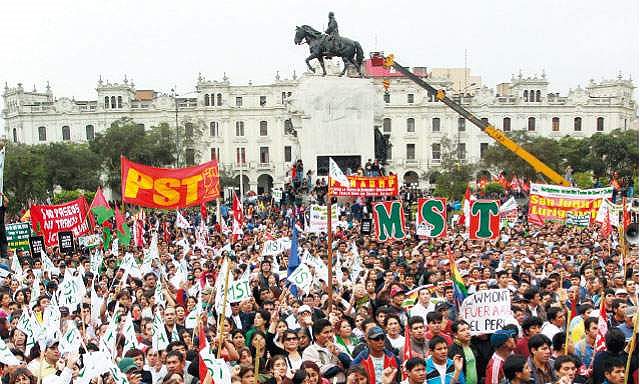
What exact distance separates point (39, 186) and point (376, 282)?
3329cm

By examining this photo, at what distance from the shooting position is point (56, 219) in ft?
51.0

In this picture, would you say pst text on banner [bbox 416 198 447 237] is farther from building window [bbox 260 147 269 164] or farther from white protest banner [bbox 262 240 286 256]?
building window [bbox 260 147 269 164]

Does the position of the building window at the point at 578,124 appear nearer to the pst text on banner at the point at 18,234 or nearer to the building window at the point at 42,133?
the building window at the point at 42,133

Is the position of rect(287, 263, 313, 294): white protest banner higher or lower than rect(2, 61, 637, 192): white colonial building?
lower

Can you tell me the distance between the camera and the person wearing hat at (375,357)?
6.18 meters

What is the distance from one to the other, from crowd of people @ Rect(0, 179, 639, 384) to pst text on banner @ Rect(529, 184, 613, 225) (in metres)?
2.52

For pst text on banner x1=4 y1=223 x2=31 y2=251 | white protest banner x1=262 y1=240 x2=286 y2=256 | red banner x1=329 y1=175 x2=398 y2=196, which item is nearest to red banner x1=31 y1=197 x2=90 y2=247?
pst text on banner x1=4 y1=223 x2=31 y2=251

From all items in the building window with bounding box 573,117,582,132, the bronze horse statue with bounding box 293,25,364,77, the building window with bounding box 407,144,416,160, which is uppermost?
the bronze horse statue with bounding box 293,25,364,77

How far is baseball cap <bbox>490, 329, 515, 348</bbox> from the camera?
6145mm

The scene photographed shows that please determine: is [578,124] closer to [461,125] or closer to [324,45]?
[461,125]

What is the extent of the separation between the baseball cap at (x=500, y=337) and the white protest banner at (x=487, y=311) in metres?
0.37

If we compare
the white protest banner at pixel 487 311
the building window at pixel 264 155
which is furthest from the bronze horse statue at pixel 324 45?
the building window at pixel 264 155

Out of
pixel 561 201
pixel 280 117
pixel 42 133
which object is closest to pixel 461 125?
pixel 280 117

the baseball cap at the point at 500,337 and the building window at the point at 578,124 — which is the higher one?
the building window at the point at 578,124
